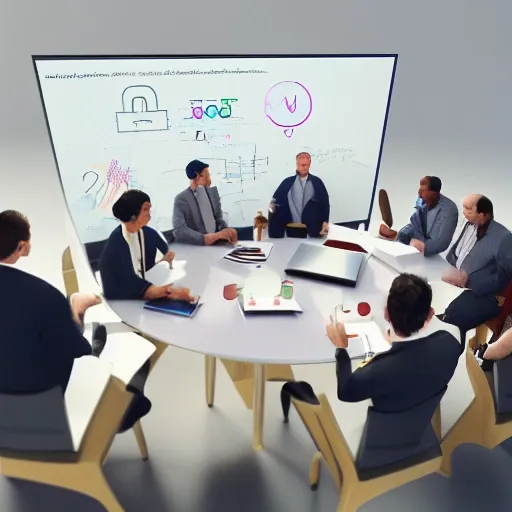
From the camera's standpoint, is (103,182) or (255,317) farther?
(103,182)

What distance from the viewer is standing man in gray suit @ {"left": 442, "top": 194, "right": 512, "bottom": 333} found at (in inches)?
94.8

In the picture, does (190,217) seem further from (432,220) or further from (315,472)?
(315,472)

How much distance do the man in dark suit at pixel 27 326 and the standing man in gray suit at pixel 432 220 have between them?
1.73 metres

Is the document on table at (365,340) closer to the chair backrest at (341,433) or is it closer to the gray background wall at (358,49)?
the chair backrest at (341,433)

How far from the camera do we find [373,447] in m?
2.00

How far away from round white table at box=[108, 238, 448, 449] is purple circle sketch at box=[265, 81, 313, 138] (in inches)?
34.9

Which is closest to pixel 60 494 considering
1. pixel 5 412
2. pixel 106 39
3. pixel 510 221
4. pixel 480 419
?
pixel 5 412

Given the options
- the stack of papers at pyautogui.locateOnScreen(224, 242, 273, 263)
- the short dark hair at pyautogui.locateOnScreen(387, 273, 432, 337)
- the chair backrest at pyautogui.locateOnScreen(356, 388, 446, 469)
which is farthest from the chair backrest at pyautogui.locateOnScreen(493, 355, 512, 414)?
the stack of papers at pyautogui.locateOnScreen(224, 242, 273, 263)

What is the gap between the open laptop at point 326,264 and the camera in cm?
264

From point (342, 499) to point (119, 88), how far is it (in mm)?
2339

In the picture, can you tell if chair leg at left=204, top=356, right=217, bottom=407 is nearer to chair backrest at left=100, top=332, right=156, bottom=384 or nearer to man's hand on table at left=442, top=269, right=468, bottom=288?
chair backrest at left=100, top=332, right=156, bottom=384

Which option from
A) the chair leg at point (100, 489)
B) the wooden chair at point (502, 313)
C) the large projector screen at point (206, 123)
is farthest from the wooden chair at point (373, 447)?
the large projector screen at point (206, 123)

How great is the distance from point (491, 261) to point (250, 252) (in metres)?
1.19

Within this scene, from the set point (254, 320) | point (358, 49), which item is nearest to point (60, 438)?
point (254, 320)
